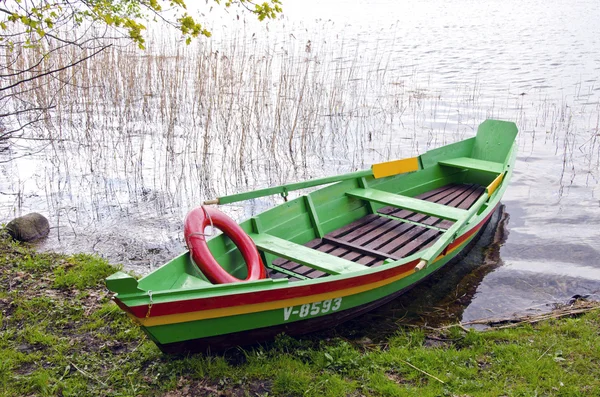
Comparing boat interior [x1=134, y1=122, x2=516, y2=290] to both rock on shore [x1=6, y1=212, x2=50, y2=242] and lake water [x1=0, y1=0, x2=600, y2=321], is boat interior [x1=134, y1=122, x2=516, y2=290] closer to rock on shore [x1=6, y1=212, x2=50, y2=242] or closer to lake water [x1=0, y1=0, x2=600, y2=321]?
lake water [x1=0, y1=0, x2=600, y2=321]

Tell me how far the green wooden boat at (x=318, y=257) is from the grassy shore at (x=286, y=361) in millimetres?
Result: 255

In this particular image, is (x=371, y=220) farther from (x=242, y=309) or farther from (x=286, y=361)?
(x=242, y=309)

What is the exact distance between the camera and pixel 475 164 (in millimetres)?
7879

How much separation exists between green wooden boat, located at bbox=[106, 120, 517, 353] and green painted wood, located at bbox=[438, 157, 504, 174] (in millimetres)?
18

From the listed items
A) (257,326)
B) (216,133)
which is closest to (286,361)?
(257,326)

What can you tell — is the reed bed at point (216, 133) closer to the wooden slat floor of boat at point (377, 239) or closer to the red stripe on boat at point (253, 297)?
the wooden slat floor of boat at point (377, 239)

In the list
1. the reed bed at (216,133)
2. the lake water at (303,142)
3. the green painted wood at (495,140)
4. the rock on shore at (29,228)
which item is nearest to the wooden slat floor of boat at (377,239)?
the lake water at (303,142)

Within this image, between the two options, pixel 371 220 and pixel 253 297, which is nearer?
pixel 253 297

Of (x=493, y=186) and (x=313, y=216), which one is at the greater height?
(x=493, y=186)

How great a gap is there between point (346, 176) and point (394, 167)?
0.95 metres

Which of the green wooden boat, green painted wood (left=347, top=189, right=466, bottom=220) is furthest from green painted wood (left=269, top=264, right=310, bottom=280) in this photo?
green painted wood (left=347, top=189, right=466, bottom=220)

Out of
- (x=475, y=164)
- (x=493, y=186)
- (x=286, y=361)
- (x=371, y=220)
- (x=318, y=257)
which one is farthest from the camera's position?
(x=475, y=164)

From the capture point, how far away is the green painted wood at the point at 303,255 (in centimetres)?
469

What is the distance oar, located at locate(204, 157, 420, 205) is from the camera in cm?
535
